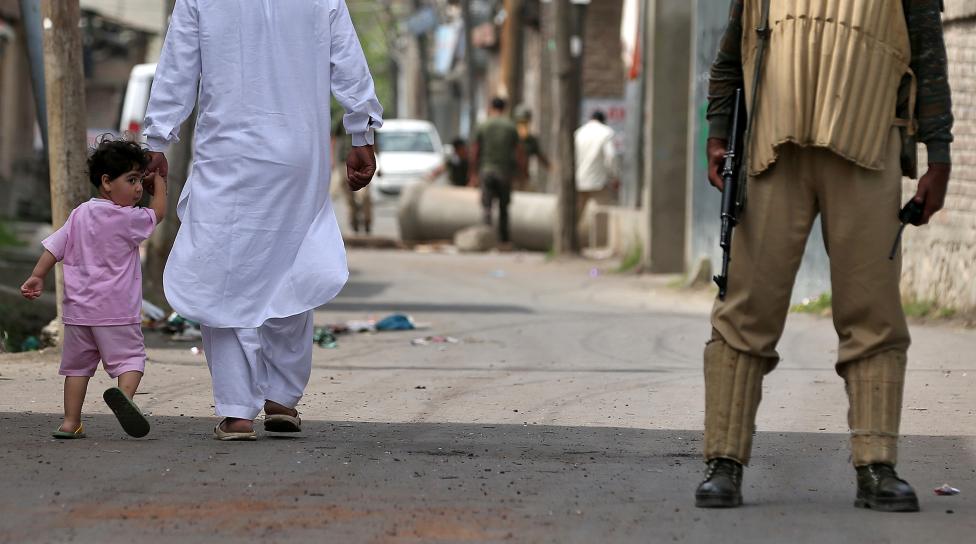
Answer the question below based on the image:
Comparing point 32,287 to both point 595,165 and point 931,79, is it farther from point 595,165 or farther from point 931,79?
point 595,165

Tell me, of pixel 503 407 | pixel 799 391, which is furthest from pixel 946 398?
pixel 503 407

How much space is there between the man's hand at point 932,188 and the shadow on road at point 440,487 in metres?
0.82

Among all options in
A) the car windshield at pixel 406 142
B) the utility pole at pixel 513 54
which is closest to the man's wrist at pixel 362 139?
the utility pole at pixel 513 54

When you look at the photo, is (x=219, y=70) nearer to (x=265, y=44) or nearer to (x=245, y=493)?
(x=265, y=44)

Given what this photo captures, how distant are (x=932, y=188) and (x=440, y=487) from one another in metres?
1.59

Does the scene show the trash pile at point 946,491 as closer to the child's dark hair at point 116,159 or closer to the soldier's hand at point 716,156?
the soldier's hand at point 716,156

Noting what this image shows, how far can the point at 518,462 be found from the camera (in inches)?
219

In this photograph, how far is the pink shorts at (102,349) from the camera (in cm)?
608

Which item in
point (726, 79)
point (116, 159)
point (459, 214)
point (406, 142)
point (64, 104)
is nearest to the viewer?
point (726, 79)

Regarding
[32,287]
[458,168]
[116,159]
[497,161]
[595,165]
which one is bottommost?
[458,168]

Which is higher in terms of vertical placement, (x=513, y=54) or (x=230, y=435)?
(x=230, y=435)

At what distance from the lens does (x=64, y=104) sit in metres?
8.84

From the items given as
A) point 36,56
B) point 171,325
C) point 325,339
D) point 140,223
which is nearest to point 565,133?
point 325,339

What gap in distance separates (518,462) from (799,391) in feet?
9.02
